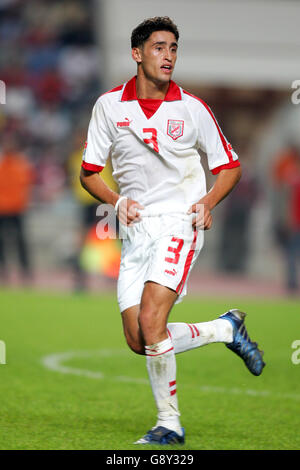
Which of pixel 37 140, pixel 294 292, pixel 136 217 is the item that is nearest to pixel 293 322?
pixel 294 292

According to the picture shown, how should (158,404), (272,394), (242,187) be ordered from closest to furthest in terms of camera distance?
(158,404)
(272,394)
(242,187)

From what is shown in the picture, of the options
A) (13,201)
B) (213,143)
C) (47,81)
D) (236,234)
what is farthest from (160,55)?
(47,81)

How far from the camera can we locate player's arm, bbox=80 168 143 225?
5.37 m

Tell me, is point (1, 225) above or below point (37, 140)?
below

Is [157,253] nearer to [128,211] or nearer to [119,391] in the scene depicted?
[128,211]

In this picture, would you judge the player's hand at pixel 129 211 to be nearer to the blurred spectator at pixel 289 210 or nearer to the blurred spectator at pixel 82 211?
the blurred spectator at pixel 82 211

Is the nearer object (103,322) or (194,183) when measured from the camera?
(194,183)

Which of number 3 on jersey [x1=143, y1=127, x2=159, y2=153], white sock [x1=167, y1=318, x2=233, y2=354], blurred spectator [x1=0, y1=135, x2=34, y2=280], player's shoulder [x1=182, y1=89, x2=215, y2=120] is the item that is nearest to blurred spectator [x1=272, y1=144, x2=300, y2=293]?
blurred spectator [x1=0, y1=135, x2=34, y2=280]

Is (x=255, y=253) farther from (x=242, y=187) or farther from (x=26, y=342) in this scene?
(x=26, y=342)

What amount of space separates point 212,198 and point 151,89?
72 centimetres

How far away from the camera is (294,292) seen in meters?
15.9

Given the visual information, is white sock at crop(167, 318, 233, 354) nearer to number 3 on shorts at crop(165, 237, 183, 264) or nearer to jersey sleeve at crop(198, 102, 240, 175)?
number 3 on shorts at crop(165, 237, 183, 264)

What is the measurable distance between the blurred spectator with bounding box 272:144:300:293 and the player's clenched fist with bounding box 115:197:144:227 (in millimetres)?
10529

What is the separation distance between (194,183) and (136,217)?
43cm
